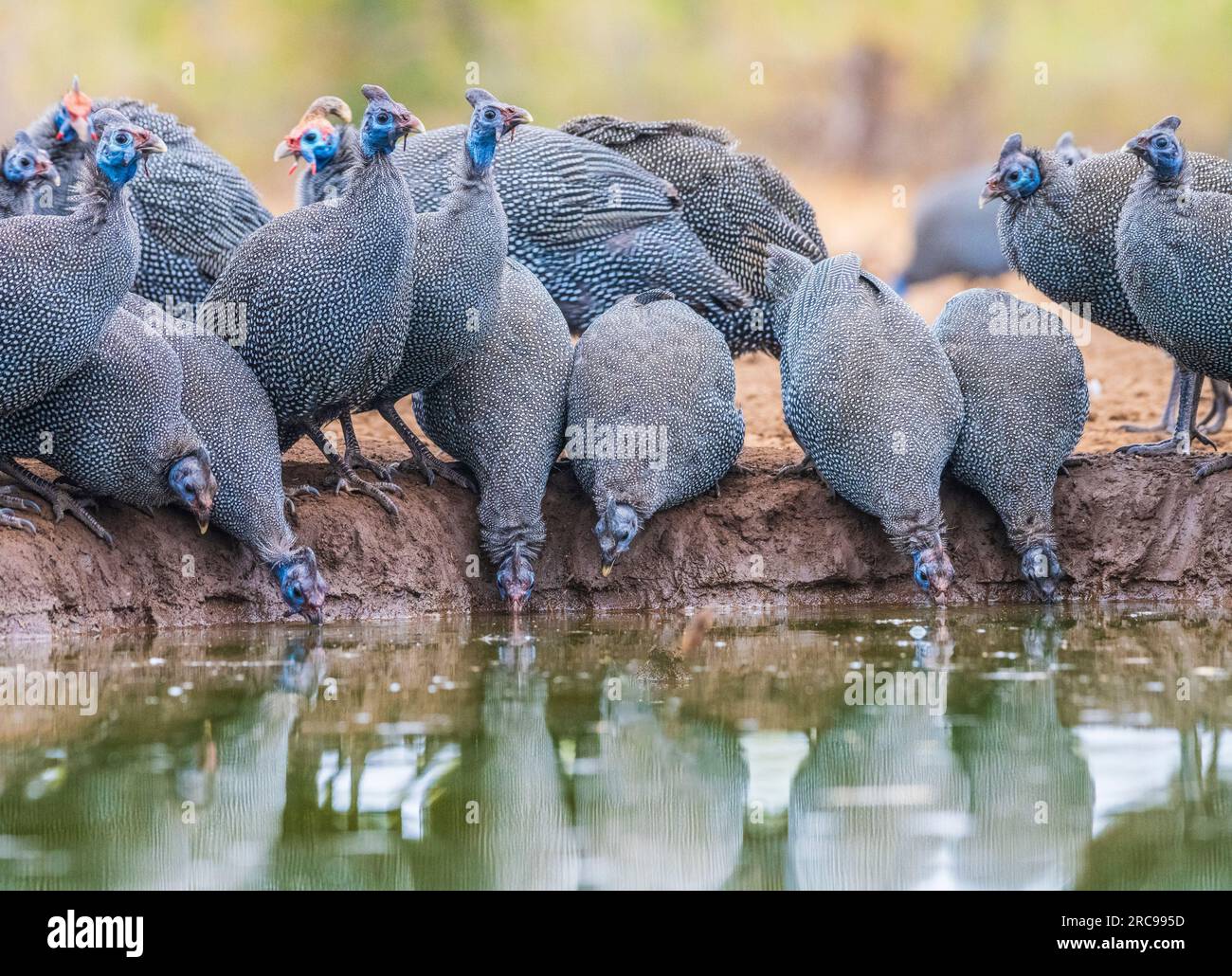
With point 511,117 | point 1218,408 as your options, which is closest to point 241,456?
point 511,117

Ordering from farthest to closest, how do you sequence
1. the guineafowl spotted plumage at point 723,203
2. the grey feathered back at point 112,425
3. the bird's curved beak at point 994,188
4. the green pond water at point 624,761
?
the guineafowl spotted plumage at point 723,203, the bird's curved beak at point 994,188, the grey feathered back at point 112,425, the green pond water at point 624,761

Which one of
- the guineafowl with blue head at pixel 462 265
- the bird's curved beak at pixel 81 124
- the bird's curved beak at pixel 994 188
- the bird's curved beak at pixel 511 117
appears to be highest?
the bird's curved beak at pixel 81 124

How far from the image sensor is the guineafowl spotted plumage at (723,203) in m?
8.55

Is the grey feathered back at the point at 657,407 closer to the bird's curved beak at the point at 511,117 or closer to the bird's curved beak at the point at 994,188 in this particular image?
the bird's curved beak at the point at 511,117

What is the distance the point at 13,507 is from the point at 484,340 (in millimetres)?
1764

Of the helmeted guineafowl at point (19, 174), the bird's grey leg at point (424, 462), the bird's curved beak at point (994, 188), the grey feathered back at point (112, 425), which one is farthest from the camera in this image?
the bird's curved beak at point (994, 188)

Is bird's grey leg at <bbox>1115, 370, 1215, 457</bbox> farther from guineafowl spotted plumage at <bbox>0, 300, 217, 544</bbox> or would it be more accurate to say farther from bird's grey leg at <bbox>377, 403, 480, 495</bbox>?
guineafowl spotted plumage at <bbox>0, 300, 217, 544</bbox>

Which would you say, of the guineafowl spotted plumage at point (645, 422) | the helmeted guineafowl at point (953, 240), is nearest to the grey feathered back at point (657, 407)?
the guineafowl spotted plumage at point (645, 422)

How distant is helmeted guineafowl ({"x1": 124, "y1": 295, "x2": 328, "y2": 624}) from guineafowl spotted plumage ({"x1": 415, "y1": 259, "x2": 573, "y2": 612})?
2.33ft

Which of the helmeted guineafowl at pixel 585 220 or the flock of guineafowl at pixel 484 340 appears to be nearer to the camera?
the flock of guineafowl at pixel 484 340

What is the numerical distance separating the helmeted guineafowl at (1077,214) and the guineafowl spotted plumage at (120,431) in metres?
3.23

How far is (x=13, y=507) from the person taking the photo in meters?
6.30

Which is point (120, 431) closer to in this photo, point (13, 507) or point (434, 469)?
point (13, 507)
